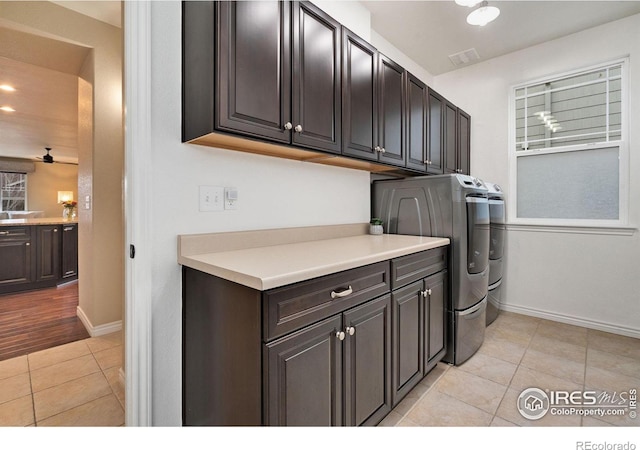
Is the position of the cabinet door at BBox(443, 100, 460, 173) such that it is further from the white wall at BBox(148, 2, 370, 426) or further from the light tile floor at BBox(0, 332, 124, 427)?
the light tile floor at BBox(0, 332, 124, 427)

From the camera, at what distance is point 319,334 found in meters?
1.12

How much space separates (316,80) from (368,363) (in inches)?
56.0

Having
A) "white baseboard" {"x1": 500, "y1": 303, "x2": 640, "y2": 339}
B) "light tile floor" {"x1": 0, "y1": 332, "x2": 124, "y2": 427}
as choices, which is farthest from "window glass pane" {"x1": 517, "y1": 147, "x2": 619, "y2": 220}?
"light tile floor" {"x1": 0, "y1": 332, "x2": 124, "y2": 427}

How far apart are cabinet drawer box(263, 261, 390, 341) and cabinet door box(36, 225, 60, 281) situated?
499 centimetres

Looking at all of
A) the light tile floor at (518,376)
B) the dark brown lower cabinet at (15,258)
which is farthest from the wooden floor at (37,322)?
the light tile floor at (518,376)

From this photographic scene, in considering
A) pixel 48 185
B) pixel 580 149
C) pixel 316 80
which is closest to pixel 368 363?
pixel 316 80

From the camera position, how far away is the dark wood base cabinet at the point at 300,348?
3.20 feet

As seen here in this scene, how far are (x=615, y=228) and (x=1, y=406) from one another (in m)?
4.63

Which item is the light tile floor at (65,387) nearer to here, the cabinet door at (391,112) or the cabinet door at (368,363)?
the cabinet door at (368,363)

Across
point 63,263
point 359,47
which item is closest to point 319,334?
point 359,47

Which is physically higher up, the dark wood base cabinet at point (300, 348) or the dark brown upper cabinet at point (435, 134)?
the dark brown upper cabinet at point (435, 134)

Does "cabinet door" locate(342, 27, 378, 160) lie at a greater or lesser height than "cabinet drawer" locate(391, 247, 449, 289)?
greater

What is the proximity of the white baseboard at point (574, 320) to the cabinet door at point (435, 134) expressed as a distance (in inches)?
69.4

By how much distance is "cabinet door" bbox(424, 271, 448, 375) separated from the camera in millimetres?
1818
